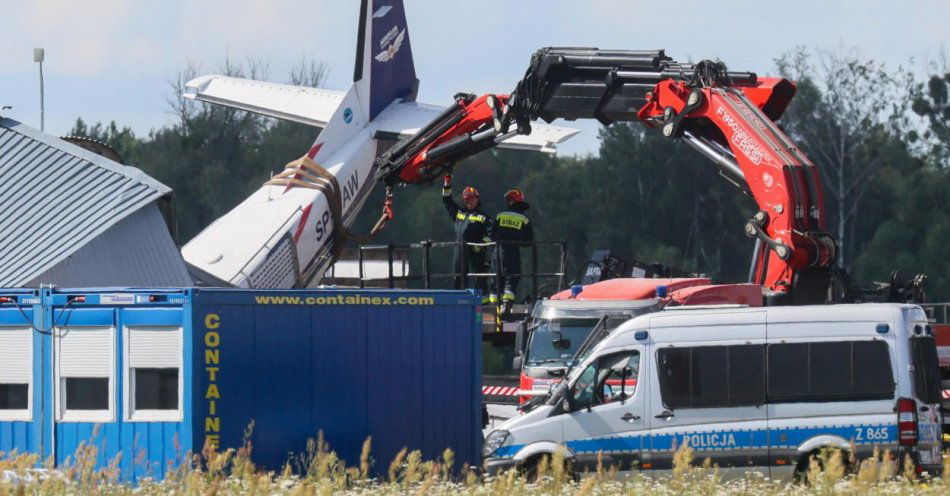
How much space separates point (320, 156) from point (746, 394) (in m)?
14.8

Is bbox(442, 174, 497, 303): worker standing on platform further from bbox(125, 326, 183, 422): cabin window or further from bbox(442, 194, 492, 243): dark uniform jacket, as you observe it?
bbox(125, 326, 183, 422): cabin window

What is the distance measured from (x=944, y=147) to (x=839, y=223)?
5018 mm

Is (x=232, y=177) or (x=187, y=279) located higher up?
(x=232, y=177)

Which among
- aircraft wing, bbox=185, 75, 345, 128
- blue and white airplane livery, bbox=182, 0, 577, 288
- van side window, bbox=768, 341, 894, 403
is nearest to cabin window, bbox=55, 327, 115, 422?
van side window, bbox=768, 341, 894, 403

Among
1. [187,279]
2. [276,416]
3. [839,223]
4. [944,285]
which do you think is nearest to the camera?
[276,416]

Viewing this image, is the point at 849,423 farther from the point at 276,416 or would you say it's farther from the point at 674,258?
the point at 674,258

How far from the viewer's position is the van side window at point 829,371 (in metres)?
14.7

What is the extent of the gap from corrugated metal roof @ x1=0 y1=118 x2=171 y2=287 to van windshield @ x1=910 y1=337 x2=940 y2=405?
11.6m

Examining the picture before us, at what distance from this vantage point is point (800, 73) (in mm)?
57312

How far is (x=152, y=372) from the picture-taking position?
14312 mm

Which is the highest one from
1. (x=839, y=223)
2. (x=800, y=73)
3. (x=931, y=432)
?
(x=800, y=73)

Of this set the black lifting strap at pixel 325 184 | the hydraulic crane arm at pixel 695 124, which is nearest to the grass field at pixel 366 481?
the hydraulic crane arm at pixel 695 124

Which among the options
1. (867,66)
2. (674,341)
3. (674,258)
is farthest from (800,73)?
(674,341)

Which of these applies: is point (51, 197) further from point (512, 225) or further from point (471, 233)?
point (512, 225)
